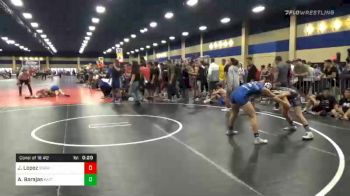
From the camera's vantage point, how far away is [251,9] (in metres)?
20.4

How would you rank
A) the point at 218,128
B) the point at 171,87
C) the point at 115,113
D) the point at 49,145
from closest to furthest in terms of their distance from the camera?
the point at 49,145 → the point at 218,128 → the point at 115,113 → the point at 171,87

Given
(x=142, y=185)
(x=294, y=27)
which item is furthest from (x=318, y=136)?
(x=294, y=27)

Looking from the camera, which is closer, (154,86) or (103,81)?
(154,86)

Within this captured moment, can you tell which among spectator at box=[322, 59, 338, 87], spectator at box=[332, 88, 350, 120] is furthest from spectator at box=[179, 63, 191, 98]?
spectator at box=[332, 88, 350, 120]

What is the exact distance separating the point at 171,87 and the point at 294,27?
→ 29.9 ft

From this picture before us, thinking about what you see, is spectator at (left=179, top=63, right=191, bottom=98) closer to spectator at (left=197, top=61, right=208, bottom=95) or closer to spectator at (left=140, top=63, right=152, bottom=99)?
spectator at (left=197, top=61, right=208, bottom=95)

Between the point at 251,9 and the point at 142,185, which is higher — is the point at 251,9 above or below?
above

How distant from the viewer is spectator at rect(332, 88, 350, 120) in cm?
1007

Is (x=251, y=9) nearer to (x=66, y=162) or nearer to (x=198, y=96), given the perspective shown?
(x=198, y=96)

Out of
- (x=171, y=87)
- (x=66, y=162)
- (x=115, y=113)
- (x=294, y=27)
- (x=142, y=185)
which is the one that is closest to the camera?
(x=66, y=162)

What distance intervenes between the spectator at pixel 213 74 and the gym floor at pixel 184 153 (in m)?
3.82
